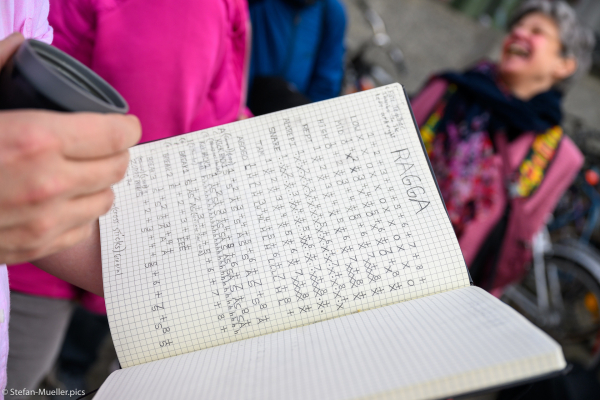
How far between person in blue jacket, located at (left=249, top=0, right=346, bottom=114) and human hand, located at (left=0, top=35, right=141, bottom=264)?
1.00 metres

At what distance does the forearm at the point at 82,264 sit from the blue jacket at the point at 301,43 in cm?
96

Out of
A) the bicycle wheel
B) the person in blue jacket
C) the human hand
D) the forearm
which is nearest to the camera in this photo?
the human hand

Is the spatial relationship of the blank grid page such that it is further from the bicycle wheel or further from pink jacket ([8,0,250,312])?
the bicycle wheel

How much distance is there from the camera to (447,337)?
0.41 meters

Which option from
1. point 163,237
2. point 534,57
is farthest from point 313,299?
point 534,57

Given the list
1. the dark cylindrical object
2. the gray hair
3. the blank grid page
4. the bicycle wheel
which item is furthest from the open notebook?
the bicycle wheel

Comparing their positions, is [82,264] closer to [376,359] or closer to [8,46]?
[8,46]

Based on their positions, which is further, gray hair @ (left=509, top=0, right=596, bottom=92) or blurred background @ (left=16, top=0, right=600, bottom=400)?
gray hair @ (left=509, top=0, right=596, bottom=92)

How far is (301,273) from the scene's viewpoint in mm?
496

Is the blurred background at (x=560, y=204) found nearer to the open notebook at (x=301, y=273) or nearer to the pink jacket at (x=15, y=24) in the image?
the open notebook at (x=301, y=273)

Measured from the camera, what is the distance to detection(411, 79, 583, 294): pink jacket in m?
1.34

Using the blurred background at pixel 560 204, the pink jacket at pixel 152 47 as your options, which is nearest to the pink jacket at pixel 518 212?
the blurred background at pixel 560 204

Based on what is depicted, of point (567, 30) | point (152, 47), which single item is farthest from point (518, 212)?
point (152, 47)

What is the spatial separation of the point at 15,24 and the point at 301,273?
19.9 inches
